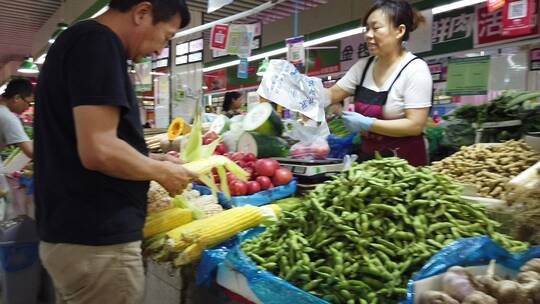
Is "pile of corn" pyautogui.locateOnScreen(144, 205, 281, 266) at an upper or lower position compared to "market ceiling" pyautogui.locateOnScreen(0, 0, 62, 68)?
lower

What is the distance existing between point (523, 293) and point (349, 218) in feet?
2.04

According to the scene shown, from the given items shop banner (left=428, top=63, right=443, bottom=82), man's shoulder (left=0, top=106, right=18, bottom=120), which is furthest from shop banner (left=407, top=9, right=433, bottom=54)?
man's shoulder (left=0, top=106, right=18, bottom=120)

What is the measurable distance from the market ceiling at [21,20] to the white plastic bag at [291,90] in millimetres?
10384

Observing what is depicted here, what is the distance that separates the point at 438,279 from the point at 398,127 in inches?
64.8

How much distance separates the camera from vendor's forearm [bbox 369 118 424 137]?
2908 mm

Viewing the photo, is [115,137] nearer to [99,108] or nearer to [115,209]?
[99,108]

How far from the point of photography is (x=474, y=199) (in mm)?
2008

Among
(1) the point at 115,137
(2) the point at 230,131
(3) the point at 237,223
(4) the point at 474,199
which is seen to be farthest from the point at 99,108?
(2) the point at 230,131

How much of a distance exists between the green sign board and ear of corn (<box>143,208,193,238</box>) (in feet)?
18.7

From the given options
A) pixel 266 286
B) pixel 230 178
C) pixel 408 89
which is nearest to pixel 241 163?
pixel 230 178

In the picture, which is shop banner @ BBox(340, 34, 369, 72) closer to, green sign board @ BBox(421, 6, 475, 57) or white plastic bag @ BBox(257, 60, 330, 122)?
green sign board @ BBox(421, 6, 475, 57)

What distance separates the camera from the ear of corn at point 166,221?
2477 millimetres

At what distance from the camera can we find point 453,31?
6.80 meters

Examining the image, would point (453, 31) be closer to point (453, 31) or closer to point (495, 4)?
point (453, 31)
